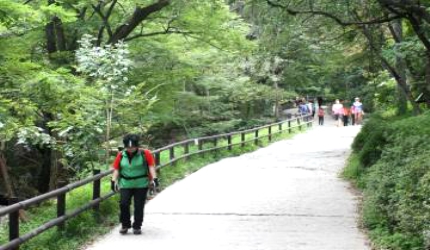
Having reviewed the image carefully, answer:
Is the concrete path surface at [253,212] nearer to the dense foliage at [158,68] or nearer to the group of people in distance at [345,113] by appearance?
the dense foliage at [158,68]

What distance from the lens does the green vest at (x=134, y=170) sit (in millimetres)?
9312

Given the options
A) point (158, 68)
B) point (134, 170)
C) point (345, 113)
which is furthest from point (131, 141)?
point (345, 113)

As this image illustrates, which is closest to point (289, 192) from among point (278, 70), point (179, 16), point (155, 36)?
point (179, 16)

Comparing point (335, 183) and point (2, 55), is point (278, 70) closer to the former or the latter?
point (335, 183)

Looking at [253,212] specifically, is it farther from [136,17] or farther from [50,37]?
[50,37]

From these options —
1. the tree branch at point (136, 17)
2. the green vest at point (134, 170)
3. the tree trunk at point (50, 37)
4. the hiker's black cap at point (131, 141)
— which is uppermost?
the tree branch at point (136, 17)

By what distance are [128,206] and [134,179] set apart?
0.44m

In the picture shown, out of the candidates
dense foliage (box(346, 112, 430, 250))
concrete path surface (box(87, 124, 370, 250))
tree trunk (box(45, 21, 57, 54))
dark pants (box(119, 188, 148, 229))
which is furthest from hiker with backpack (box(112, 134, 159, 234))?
tree trunk (box(45, 21, 57, 54))

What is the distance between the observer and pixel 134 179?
9.34m

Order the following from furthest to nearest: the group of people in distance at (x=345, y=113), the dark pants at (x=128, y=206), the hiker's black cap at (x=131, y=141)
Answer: the group of people in distance at (x=345, y=113) → the dark pants at (x=128, y=206) → the hiker's black cap at (x=131, y=141)

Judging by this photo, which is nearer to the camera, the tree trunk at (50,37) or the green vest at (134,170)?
the green vest at (134,170)

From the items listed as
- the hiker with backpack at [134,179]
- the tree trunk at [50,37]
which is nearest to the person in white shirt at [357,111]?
A: the tree trunk at [50,37]

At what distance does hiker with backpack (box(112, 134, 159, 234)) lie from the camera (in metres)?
9.27

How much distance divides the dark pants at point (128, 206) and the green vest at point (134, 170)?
10 centimetres
